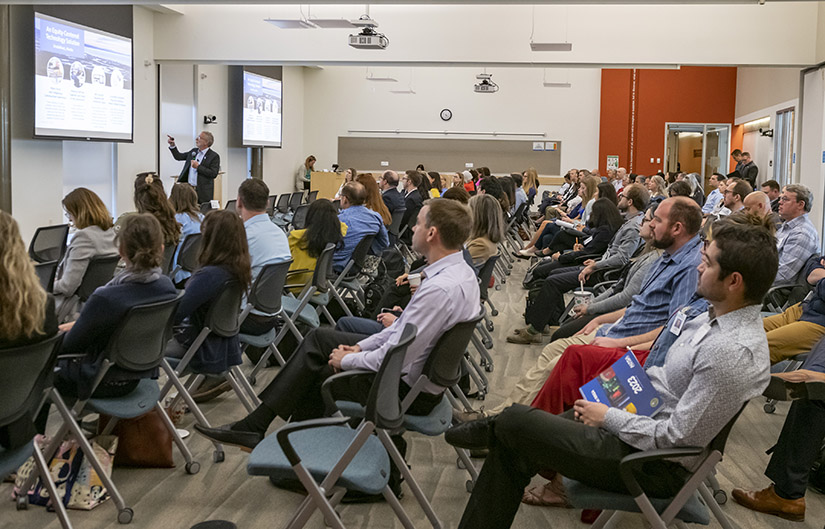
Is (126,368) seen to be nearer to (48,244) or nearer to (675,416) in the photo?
(675,416)

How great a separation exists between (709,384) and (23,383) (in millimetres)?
1988

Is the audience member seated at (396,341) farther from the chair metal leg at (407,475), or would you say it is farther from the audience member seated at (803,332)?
the audience member seated at (803,332)

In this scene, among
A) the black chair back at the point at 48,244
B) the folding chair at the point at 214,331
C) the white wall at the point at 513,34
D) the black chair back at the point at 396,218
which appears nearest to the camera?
the folding chair at the point at 214,331

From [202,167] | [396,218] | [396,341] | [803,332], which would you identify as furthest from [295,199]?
[396,341]

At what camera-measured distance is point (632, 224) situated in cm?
655

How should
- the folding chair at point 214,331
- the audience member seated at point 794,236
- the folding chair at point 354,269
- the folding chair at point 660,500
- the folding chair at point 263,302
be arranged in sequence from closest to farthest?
1. the folding chair at point 660,500
2. the folding chair at point 214,331
3. the folding chair at point 263,302
4. the audience member seated at point 794,236
5. the folding chair at point 354,269

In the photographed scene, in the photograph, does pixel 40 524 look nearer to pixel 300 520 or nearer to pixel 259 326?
pixel 300 520

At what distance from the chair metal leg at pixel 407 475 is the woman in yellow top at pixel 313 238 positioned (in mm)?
2853

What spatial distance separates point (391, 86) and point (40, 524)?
19564mm

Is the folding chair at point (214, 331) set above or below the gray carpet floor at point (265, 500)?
above

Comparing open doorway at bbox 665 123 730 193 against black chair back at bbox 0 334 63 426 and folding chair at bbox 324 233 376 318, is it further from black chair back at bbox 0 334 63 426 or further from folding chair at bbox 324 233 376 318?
black chair back at bbox 0 334 63 426

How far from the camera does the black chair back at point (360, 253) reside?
6.41 metres

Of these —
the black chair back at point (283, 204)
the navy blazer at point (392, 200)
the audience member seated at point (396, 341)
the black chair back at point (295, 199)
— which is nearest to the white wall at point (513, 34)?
the black chair back at point (295, 199)

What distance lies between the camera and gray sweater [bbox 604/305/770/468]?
2385 mm
